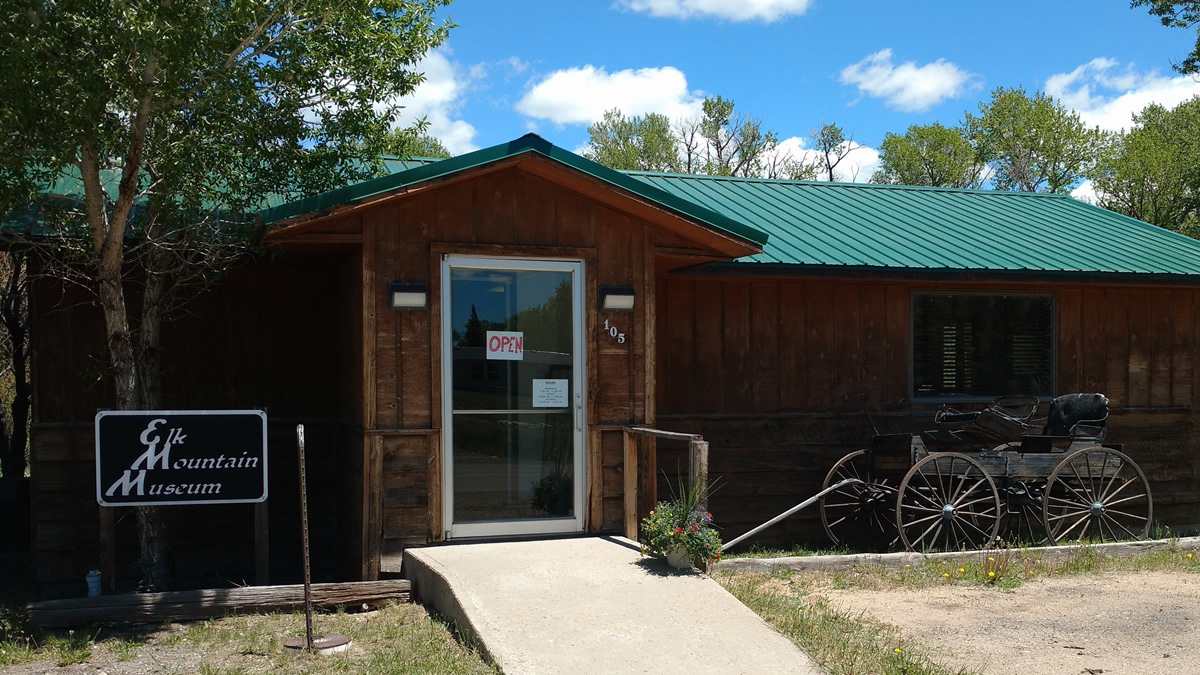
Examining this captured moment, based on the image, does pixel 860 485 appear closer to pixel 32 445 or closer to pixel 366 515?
pixel 366 515

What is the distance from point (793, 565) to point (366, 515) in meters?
3.32

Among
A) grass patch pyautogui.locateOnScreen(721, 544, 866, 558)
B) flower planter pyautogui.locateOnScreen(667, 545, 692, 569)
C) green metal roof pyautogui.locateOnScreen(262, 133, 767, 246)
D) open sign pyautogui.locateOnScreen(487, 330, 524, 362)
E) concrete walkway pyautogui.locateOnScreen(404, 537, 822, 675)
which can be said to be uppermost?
green metal roof pyautogui.locateOnScreen(262, 133, 767, 246)

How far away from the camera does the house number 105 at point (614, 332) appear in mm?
8328

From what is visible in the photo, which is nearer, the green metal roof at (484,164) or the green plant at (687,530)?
the green plant at (687,530)

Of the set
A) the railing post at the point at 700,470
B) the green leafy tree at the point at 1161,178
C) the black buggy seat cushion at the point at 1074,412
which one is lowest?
the railing post at the point at 700,470

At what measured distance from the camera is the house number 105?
8.33 meters

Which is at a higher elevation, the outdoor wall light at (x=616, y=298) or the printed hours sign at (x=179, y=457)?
the outdoor wall light at (x=616, y=298)

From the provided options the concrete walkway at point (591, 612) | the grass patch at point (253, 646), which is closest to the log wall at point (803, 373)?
the concrete walkway at point (591, 612)

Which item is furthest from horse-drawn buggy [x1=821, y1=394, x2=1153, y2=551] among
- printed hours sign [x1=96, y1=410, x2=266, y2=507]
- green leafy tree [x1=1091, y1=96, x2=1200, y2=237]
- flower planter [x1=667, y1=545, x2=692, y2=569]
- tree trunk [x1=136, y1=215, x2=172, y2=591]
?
green leafy tree [x1=1091, y1=96, x2=1200, y2=237]

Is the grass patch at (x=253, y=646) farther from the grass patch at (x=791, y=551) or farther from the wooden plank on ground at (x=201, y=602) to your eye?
the grass patch at (x=791, y=551)

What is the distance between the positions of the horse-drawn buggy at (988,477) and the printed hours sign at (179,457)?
17.0ft

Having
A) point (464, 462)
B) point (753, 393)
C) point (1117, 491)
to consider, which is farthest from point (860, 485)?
point (464, 462)

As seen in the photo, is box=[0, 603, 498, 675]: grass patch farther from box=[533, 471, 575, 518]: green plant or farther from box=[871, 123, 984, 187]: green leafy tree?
box=[871, 123, 984, 187]: green leafy tree

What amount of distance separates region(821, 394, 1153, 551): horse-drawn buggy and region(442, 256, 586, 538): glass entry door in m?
2.93
